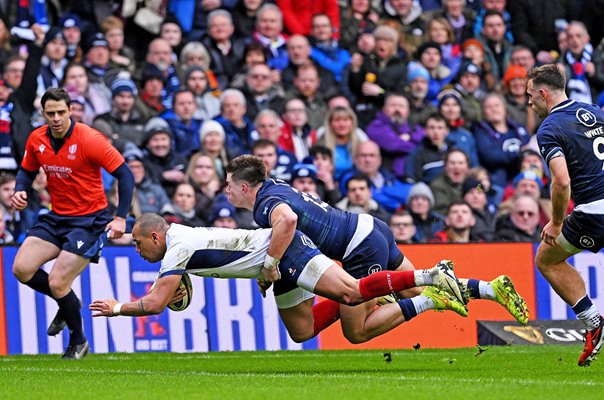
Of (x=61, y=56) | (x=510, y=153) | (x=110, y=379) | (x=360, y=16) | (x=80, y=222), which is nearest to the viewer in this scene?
(x=110, y=379)

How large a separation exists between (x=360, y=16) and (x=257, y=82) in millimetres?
2569

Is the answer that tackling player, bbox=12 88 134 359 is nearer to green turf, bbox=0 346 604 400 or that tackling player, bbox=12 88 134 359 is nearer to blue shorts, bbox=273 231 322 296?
green turf, bbox=0 346 604 400

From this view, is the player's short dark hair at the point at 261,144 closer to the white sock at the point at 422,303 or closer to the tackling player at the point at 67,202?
the tackling player at the point at 67,202

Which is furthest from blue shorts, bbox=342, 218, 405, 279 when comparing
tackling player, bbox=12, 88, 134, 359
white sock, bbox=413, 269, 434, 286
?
tackling player, bbox=12, 88, 134, 359

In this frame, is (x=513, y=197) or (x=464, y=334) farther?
(x=513, y=197)

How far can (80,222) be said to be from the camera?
1329cm

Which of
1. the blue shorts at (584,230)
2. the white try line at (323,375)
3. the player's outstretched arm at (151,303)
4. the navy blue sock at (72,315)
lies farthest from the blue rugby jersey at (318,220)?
the navy blue sock at (72,315)

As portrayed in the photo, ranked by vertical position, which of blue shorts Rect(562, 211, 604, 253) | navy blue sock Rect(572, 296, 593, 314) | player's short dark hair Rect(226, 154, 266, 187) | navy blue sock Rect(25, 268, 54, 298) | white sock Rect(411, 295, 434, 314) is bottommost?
navy blue sock Rect(572, 296, 593, 314)

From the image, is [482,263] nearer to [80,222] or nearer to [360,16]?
[80,222]

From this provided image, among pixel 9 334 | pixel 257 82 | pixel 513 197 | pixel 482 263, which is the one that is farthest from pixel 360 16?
pixel 9 334

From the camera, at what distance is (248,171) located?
11.1 meters

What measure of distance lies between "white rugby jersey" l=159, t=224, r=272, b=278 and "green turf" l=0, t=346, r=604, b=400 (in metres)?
0.87

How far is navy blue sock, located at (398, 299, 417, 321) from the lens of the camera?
37.1 ft

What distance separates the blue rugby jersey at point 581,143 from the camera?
10766 mm
